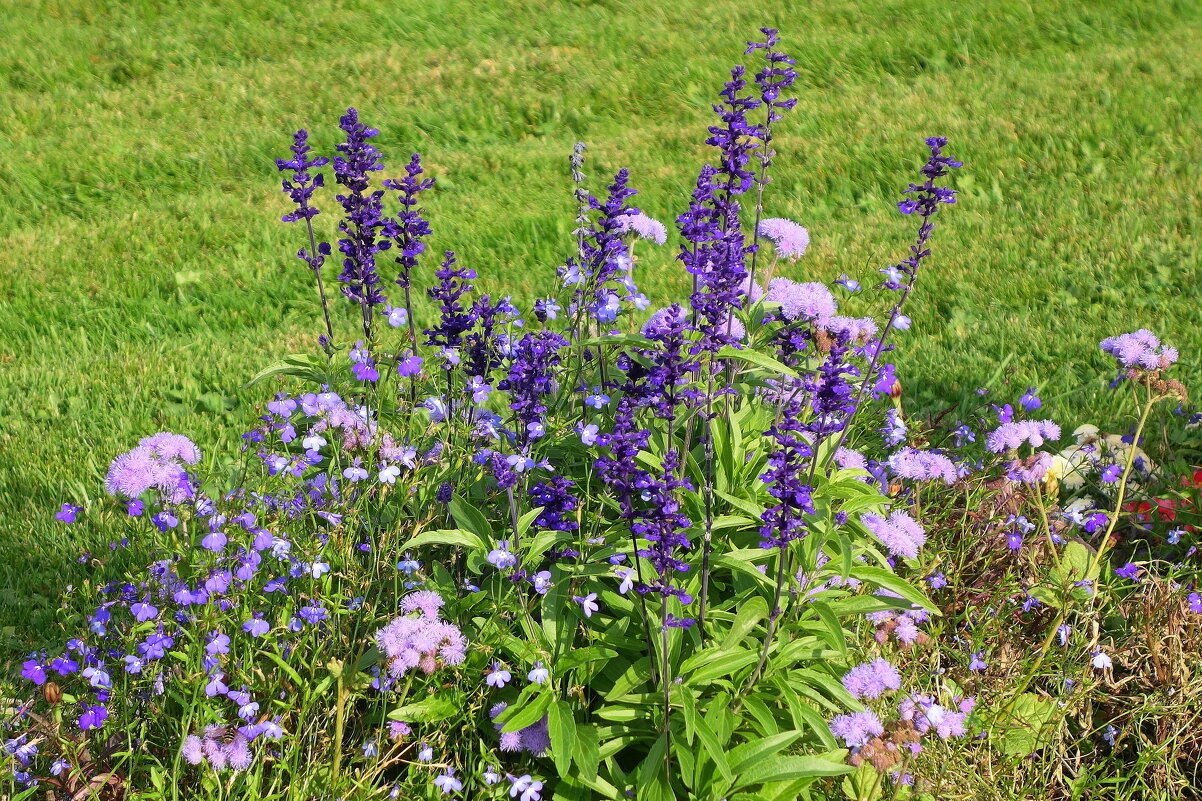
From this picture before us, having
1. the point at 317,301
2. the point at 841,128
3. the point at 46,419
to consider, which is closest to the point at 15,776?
the point at 46,419

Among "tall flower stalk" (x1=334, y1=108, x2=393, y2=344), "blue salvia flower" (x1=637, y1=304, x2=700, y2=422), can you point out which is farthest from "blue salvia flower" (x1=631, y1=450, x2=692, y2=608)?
"tall flower stalk" (x1=334, y1=108, x2=393, y2=344)

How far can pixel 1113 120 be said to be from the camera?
722 cm

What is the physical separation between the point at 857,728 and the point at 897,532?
1.86ft

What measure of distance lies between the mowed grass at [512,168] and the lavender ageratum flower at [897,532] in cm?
181

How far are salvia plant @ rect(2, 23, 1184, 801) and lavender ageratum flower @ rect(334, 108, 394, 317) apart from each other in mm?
13

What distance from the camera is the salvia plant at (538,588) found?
228cm

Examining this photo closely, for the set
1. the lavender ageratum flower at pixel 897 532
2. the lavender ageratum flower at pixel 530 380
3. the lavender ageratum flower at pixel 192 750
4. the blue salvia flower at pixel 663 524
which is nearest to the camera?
the blue salvia flower at pixel 663 524

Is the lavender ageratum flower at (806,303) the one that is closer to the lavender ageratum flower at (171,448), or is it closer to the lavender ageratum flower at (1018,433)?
the lavender ageratum flower at (1018,433)

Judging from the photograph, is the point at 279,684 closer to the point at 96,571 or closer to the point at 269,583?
the point at 269,583

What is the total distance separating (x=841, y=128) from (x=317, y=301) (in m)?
3.96

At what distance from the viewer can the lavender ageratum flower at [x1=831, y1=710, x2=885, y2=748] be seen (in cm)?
234

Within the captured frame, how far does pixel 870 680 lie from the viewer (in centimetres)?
246

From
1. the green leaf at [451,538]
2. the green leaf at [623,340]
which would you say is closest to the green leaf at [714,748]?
the green leaf at [451,538]

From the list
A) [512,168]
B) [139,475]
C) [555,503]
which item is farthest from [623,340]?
[512,168]
